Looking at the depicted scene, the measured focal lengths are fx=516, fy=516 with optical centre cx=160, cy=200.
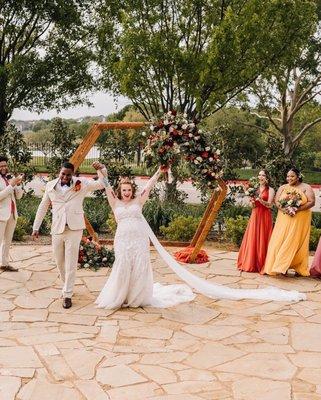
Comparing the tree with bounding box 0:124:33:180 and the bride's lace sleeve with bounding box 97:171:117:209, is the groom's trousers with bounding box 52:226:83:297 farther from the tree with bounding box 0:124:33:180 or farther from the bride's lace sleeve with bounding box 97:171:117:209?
the tree with bounding box 0:124:33:180

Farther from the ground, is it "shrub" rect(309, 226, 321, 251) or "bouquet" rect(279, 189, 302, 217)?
"bouquet" rect(279, 189, 302, 217)

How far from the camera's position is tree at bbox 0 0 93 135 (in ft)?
60.2

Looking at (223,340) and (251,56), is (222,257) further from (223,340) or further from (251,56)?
(251,56)

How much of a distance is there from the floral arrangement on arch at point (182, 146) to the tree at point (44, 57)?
1038 centimetres

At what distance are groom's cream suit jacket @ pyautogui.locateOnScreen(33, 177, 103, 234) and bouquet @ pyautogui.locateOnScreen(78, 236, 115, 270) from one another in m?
2.13

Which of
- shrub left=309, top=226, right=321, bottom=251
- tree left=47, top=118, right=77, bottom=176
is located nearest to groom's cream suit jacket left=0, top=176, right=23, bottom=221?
tree left=47, top=118, right=77, bottom=176

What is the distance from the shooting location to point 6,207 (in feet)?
31.0

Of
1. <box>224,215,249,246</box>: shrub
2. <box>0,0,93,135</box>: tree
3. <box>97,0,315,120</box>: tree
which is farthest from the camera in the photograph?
<box>0,0,93,135</box>: tree

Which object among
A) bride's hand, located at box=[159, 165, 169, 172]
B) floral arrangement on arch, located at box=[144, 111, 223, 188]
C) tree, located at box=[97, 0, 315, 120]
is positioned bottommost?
bride's hand, located at box=[159, 165, 169, 172]

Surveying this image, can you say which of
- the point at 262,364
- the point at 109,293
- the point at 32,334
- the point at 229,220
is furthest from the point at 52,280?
the point at 229,220

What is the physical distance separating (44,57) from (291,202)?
42.2 feet

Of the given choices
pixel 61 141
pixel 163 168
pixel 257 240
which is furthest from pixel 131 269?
pixel 61 141

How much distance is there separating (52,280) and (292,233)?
4.67 metres

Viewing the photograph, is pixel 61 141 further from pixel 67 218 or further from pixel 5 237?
pixel 67 218
